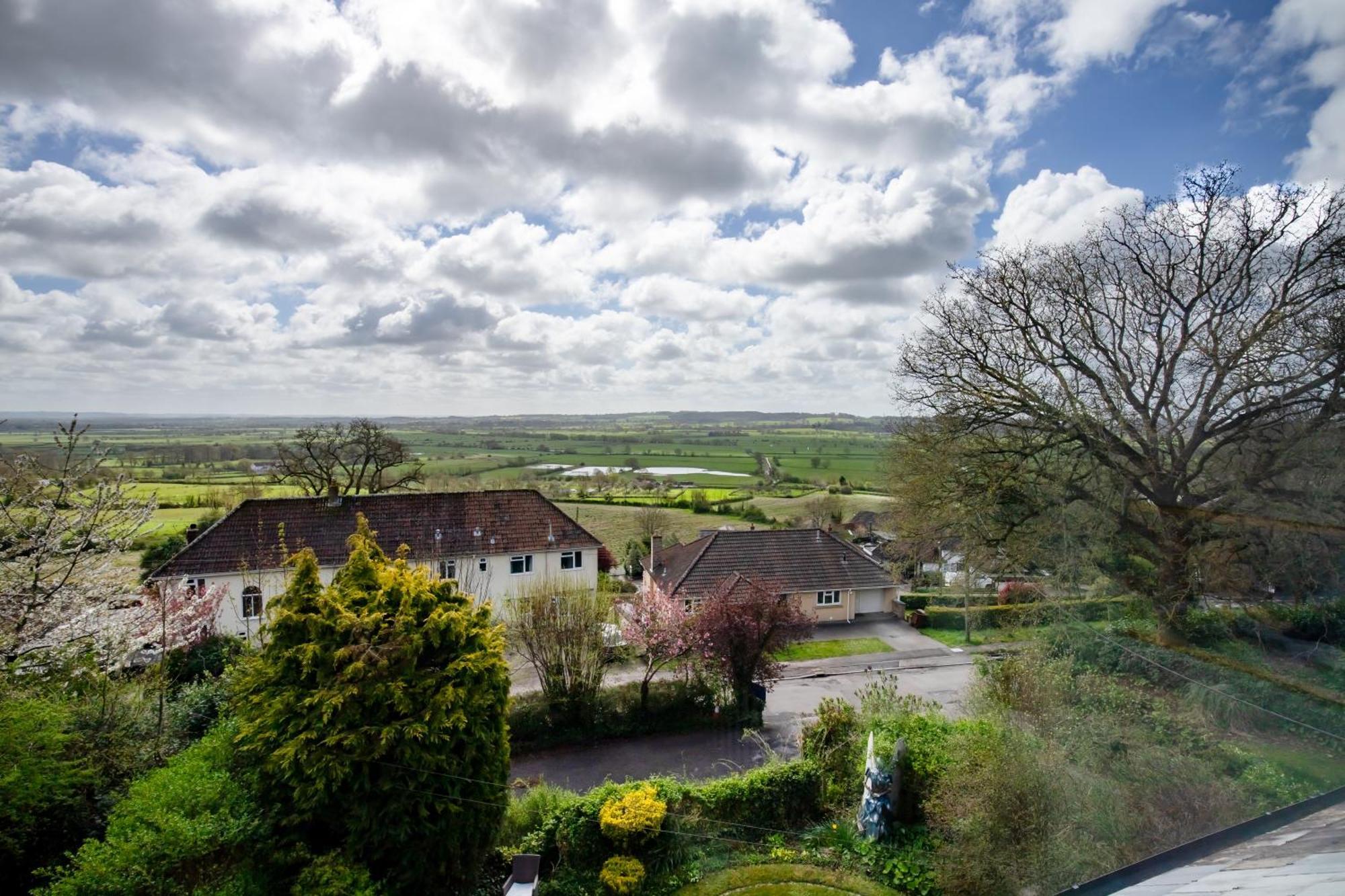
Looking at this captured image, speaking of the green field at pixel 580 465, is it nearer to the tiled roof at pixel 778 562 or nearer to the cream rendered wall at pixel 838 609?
the tiled roof at pixel 778 562

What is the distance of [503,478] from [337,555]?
25.2 meters

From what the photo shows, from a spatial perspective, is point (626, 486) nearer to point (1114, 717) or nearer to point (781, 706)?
point (781, 706)

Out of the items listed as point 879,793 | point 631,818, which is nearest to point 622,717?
point 631,818

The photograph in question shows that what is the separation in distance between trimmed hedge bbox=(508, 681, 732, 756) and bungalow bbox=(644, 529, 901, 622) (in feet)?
20.7

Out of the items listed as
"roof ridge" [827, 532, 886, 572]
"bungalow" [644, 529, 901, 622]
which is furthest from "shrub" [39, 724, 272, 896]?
"roof ridge" [827, 532, 886, 572]

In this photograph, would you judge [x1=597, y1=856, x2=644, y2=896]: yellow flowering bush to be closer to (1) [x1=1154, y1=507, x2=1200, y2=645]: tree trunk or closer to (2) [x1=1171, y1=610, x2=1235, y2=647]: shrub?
(1) [x1=1154, y1=507, x2=1200, y2=645]: tree trunk

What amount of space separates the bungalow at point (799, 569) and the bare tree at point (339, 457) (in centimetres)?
1514

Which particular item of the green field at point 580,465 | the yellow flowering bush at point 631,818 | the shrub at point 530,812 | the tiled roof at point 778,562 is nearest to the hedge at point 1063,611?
the green field at point 580,465

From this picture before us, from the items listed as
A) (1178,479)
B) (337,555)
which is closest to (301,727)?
(1178,479)

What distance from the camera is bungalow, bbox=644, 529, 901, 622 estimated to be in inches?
831

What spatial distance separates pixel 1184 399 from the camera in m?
8.85

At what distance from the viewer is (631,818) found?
8.45 meters

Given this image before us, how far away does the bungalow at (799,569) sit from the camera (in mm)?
21109

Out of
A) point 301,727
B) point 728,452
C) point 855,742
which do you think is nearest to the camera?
point 301,727
